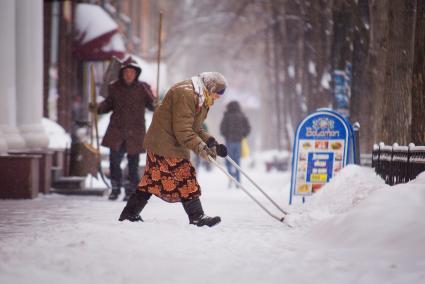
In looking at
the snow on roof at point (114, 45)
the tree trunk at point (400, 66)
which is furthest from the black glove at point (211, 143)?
the snow on roof at point (114, 45)

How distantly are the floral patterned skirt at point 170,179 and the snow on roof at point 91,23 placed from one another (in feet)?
43.6

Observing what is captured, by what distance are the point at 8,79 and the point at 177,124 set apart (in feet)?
18.6

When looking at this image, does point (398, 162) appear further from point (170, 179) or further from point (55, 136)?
point (55, 136)

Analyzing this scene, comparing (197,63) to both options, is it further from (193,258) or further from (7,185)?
(193,258)

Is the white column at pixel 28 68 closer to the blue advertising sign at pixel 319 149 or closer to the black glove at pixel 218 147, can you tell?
the blue advertising sign at pixel 319 149

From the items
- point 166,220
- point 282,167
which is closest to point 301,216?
point 166,220

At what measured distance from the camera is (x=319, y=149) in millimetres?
10328

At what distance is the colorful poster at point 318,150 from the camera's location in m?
10.2

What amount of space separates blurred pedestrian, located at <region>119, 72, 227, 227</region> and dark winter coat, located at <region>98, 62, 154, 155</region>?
293 cm

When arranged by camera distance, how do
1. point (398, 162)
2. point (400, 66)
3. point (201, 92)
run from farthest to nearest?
point (400, 66)
point (398, 162)
point (201, 92)

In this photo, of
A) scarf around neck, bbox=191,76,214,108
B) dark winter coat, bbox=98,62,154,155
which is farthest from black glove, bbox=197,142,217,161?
dark winter coat, bbox=98,62,154,155

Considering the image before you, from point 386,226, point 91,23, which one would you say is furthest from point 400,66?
point 91,23

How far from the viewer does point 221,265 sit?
541 centimetres

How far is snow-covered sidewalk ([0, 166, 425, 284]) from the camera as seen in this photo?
16.5 ft
